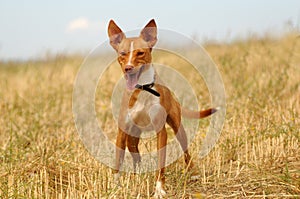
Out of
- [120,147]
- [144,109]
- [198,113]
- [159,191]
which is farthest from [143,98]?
[198,113]

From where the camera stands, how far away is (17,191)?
130 inches

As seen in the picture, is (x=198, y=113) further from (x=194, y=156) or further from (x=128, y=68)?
(x=128, y=68)

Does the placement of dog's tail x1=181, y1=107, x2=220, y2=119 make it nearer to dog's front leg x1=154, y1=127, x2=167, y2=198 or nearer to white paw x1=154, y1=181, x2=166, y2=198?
dog's front leg x1=154, y1=127, x2=167, y2=198

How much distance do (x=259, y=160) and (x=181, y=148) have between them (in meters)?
0.83

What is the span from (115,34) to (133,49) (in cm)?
33

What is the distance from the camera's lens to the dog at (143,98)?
3592mm

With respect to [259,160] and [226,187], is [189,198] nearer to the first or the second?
[226,187]

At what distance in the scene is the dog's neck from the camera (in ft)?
12.3

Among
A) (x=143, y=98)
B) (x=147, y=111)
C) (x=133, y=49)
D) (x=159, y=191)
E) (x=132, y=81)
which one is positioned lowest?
(x=159, y=191)

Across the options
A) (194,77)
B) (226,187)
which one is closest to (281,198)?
(226,187)

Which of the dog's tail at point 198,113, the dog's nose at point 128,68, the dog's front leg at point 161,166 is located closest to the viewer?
the dog's nose at point 128,68

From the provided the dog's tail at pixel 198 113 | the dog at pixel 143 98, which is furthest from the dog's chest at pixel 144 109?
the dog's tail at pixel 198 113

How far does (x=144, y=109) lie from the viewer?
3.83 meters

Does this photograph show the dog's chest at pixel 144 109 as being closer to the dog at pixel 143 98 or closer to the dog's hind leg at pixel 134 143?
the dog at pixel 143 98
